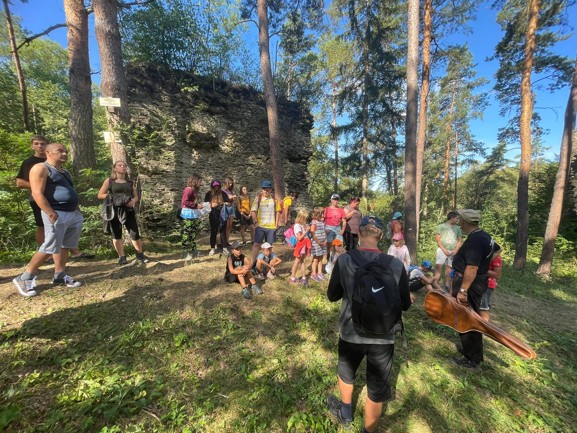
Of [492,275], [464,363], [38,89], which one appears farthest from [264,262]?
[38,89]

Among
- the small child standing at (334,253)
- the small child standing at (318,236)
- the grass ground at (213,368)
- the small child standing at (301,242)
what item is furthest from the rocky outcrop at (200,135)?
the small child standing at (334,253)

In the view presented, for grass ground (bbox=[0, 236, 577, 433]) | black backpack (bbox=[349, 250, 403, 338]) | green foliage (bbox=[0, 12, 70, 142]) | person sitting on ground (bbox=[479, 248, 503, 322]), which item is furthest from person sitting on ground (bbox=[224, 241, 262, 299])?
green foliage (bbox=[0, 12, 70, 142])

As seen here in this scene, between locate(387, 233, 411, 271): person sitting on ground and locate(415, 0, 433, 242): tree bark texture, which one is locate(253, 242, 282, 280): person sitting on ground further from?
locate(415, 0, 433, 242): tree bark texture

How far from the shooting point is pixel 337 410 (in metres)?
2.35

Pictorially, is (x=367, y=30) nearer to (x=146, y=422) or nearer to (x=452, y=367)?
(x=452, y=367)

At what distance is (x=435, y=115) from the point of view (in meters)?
20.9

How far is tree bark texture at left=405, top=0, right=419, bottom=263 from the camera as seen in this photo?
6.56m

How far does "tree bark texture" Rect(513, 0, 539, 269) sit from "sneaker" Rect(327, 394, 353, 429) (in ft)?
36.9

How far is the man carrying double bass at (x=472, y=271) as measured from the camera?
2951 mm

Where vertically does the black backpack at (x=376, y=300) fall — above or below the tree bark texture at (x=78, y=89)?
below

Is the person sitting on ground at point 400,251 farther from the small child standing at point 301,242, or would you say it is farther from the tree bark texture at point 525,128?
the tree bark texture at point 525,128

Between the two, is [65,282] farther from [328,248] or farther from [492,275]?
[492,275]

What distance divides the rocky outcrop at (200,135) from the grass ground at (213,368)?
4.67 metres

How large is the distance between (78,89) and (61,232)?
4.85 metres
